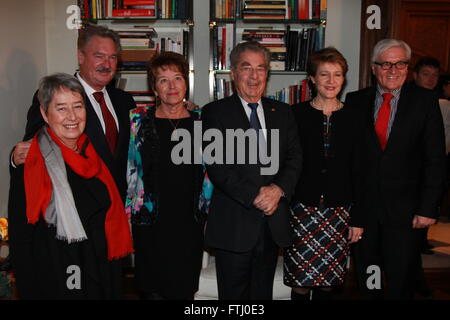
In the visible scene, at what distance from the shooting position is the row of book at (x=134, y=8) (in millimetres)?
3672

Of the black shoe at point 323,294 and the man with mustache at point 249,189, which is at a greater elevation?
the man with mustache at point 249,189

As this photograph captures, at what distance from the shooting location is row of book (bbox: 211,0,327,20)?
12.1 ft

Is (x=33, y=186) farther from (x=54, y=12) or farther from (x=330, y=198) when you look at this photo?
(x=54, y=12)

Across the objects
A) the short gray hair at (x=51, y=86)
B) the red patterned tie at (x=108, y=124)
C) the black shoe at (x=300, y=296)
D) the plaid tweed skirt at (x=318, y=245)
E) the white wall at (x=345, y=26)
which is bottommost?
the black shoe at (x=300, y=296)

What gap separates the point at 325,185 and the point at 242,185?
19.9 inches

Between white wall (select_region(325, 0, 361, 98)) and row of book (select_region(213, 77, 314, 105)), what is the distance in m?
0.50

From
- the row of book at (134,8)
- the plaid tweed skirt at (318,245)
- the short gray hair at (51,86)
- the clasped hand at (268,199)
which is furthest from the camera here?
the row of book at (134,8)

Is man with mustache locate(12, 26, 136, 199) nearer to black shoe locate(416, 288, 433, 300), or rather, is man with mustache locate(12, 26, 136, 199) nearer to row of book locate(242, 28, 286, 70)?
row of book locate(242, 28, 286, 70)

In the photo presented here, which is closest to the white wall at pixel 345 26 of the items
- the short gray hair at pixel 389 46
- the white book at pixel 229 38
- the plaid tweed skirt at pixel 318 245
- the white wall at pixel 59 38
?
the white book at pixel 229 38

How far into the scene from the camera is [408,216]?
7.59ft

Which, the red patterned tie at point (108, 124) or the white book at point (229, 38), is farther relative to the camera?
the white book at point (229, 38)

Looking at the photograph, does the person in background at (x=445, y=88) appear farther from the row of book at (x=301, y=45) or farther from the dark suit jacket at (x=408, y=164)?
the dark suit jacket at (x=408, y=164)

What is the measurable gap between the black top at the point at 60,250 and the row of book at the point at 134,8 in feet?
7.52

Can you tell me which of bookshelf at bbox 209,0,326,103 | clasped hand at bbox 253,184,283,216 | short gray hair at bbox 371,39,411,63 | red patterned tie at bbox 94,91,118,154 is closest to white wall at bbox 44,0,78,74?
bookshelf at bbox 209,0,326,103
